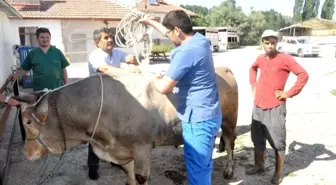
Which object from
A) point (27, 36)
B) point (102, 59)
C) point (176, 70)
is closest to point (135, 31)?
point (102, 59)

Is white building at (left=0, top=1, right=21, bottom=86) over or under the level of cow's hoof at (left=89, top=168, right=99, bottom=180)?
over

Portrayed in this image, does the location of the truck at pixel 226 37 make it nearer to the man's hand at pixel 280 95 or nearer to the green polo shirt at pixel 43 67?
the green polo shirt at pixel 43 67

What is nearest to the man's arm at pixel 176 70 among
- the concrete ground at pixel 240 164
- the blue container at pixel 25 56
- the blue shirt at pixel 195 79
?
the blue shirt at pixel 195 79

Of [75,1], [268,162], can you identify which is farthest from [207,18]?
[268,162]

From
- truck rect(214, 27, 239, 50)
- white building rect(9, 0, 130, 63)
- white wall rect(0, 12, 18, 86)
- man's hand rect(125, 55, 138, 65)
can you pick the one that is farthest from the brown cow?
truck rect(214, 27, 239, 50)

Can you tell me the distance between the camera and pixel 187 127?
2.79 m

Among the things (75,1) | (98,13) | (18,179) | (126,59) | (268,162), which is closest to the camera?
(126,59)

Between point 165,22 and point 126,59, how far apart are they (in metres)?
1.46

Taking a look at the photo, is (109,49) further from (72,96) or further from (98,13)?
(98,13)

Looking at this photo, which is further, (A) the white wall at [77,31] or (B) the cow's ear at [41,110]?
(A) the white wall at [77,31]

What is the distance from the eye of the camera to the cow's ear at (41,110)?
2691 millimetres

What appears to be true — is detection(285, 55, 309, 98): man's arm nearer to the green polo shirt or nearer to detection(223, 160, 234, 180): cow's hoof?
detection(223, 160, 234, 180): cow's hoof

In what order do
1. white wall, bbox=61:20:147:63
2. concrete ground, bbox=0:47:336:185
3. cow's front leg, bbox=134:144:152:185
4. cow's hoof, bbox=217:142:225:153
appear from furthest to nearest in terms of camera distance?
white wall, bbox=61:20:147:63 < cow's hoof, bbox=217:142:225:153 < concrete ground, bbox=0:47:336:185 < cow's front leg, bbox=134:144:152:185

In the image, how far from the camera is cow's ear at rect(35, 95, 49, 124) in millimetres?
2691
